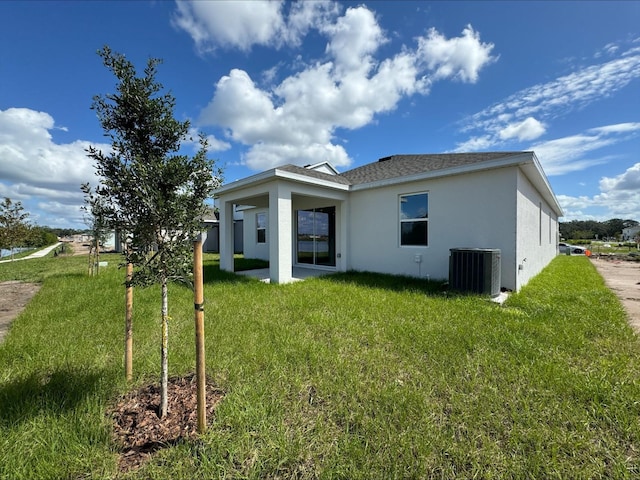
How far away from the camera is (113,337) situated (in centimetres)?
387

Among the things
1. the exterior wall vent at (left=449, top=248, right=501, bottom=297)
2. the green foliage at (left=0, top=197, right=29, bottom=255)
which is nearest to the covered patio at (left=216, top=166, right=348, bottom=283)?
the exterior wall vent at (left=449, top=248, right=501, bottom=297)

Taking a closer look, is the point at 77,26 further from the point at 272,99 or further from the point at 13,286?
the point at 13,286

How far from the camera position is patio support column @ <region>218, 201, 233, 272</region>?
387 inches

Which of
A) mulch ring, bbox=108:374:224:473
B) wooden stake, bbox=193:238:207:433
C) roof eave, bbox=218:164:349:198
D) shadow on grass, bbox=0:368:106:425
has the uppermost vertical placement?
roof eave, bbox=218:164:349:198

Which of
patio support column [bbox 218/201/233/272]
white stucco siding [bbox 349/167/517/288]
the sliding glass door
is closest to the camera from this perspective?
white stucco siding [bbox 349/167/517/288]

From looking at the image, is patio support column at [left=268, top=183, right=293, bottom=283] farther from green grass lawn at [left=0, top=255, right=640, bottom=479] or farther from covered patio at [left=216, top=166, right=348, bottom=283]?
green grass lawn at [left=0, top=255, right=640, bottom=479]

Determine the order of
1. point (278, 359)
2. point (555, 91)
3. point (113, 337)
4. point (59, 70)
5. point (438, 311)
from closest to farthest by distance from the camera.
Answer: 1. point (278, 359)
2. point (113, 337)
3. point (438, 311)
4. point (59, 70)
5. point (555, 91)

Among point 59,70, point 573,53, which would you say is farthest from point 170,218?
point 573,53

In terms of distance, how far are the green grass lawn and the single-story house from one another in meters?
2.54

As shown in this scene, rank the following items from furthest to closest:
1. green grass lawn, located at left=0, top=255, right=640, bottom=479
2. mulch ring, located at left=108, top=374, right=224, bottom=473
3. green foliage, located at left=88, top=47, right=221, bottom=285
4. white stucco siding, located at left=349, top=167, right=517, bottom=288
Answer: white stucco siding, located at left=349, top=167, right=517, bottom=288
green foliage, located at left=88, top=47, right=221, bottom=285
mulch ring, located at left=108, top=374, right=224, bottom=473
green grass lawn, located at left=0, top=255, right=640, bottom=479

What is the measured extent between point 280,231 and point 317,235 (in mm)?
3376

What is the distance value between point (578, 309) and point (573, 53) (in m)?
7.03

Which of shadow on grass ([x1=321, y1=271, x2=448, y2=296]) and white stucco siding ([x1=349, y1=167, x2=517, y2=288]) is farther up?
white stucco siding ([x1=349, y1=167, x2=517, y2=288])

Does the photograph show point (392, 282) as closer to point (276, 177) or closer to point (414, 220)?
point (414, 220)
